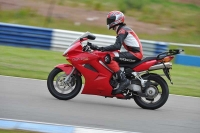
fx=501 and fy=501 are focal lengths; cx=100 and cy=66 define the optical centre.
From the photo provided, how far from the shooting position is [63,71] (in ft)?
29.2

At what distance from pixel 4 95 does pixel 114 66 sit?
79.7 inches

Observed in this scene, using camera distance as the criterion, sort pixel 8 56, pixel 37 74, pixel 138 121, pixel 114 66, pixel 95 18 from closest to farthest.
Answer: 1. pixel 138 121
2. pixel 114 66
3. pixel 37 74
4. pixel 8 56
5. pixel 95 18

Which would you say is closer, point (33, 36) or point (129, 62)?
point (129, 62)

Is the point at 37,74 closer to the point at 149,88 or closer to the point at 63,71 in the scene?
the point at 63,71

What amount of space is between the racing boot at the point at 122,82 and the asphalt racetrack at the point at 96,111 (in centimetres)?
33

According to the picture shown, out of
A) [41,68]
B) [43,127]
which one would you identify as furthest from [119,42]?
[41,68]

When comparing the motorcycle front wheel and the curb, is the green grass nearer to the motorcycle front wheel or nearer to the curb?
the motorcycle front wheel

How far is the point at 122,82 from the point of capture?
8789 millimetres

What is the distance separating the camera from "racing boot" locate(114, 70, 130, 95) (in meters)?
8.77

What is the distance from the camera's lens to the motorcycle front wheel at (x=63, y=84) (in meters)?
8.88

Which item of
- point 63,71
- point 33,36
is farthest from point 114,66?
point 33,36

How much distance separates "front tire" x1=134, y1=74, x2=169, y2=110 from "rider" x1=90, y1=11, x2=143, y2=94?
1.37ft

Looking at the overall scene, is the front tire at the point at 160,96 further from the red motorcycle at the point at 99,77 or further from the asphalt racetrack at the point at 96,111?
the asphalt racetrack at the point at 96,111

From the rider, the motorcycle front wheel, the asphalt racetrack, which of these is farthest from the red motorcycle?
the asphalt racetrack
